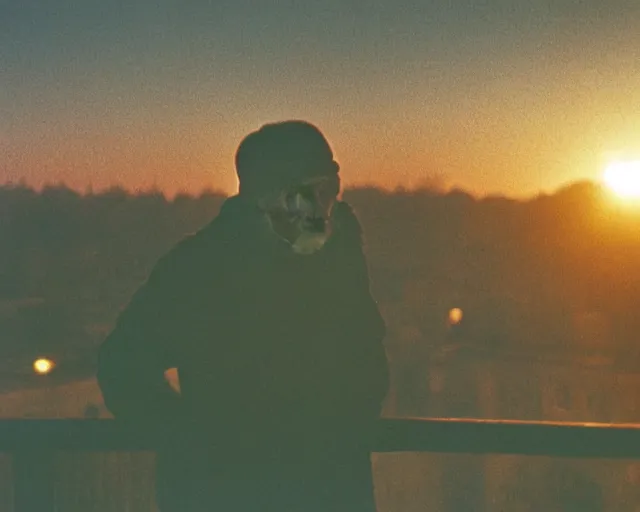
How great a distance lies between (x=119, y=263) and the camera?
5.07ft

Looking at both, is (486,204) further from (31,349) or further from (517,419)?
(31,349)

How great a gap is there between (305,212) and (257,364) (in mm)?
331

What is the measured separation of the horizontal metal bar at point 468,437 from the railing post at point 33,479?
0.09 m

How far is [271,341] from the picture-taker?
1.49m

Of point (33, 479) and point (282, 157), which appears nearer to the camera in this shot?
point (282, 157)

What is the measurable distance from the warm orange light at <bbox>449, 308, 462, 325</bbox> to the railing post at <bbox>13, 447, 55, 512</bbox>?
922 mm

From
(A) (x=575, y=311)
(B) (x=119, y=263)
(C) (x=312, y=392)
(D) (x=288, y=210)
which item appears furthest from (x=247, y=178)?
(A) (x=575, y=311)

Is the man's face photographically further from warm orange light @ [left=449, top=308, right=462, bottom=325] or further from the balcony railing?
the balcony railing

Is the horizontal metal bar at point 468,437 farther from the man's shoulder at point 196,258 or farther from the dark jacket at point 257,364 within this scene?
the man's shoulder at point 196,258

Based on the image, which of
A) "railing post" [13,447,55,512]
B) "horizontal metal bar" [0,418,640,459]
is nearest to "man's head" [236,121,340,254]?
"horizontal metal bar" [0,418,640,459]

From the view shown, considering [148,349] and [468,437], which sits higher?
[148,349]

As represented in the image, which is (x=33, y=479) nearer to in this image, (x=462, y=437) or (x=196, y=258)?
(x=196, y=258)

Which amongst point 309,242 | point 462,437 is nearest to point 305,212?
point 309,242

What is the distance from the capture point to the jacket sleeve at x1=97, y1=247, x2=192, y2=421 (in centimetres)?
151
